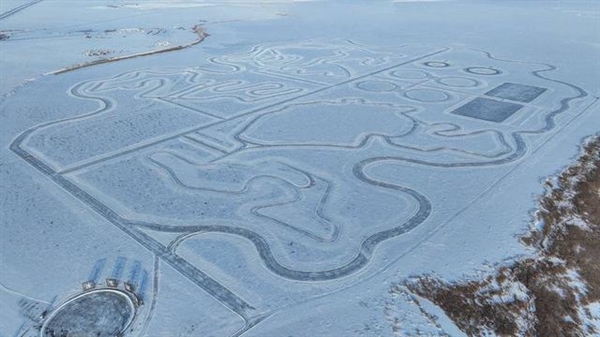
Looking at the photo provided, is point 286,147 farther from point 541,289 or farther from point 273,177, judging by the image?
point 541,289

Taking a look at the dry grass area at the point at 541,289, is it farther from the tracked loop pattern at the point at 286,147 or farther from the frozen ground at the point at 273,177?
the tracked loop pattern at the point at 286,147

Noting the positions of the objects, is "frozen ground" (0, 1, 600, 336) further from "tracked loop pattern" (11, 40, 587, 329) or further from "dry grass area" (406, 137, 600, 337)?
"dry grass area" (406, 137, 600, 337)

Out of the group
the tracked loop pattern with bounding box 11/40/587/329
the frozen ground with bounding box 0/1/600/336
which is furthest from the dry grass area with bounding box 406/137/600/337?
the tracked loop pattern with bounding box 11/40/587/329

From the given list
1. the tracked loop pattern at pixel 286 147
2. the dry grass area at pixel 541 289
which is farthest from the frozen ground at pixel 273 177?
the dry grass area at pixel 541 289

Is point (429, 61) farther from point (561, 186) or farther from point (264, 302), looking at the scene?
point (264, 302)

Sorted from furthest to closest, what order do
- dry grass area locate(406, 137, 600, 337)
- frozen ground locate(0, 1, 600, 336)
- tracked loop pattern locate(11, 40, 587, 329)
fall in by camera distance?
tracked loop pattern locate(11, 40, 587, 329) → frozen ground locate(0, 1, 600, 336) → dry grass area locate(406, 137, 600, 337)
